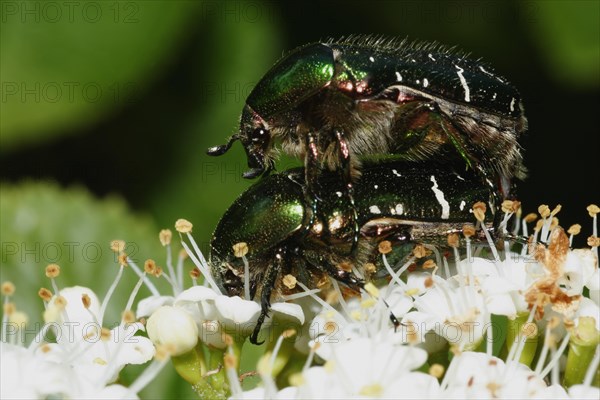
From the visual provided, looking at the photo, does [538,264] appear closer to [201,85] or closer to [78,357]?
[78,357]

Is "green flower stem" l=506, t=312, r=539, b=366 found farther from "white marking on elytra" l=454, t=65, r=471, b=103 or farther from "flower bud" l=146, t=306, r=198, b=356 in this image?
"flower bud" l=146, t=306, r=198, b=356

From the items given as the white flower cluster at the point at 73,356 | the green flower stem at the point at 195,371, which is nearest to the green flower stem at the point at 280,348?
the green flower stem at the point at 195,371

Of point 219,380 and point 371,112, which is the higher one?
point 371,112

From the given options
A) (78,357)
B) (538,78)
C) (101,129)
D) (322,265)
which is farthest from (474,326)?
(101,129)

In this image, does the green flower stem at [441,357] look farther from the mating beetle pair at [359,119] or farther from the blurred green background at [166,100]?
the blurred green background at [166,100]

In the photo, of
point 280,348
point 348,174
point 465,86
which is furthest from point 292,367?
point 465,86

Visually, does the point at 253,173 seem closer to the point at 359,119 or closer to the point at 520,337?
the point at 359,119

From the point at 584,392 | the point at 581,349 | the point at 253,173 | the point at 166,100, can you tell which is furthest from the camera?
the point at 166,100

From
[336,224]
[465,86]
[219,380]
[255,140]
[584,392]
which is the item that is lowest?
[219,380]
